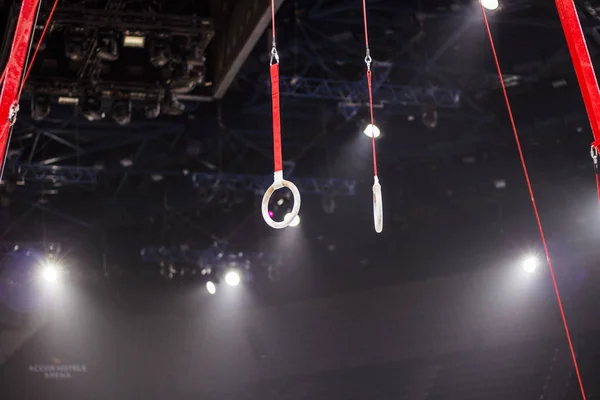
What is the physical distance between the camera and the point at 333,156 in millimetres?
10086

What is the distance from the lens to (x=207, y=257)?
11562mm

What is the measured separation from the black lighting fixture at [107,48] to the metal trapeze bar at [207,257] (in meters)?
5.77

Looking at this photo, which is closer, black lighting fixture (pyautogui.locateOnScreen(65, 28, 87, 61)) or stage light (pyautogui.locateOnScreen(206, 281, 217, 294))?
black lighting fixture (pyautogui.locateOnScreen(65, 28, 87, 61))

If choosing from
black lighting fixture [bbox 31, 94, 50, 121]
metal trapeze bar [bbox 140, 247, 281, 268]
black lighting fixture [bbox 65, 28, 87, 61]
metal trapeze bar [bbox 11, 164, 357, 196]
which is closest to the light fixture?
black lighting fixture [bbox 65, 28, 87, 61]

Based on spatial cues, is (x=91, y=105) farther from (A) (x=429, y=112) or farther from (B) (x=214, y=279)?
(B) (x=214, y=279)

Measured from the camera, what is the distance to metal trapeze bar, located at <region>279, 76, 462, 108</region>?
7.96 metres

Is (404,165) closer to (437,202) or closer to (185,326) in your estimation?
(437,202)

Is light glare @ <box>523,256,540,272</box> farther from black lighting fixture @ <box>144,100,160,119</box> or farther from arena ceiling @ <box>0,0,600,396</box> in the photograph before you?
black lighting fixture @ <box>144,100,160,119</box>

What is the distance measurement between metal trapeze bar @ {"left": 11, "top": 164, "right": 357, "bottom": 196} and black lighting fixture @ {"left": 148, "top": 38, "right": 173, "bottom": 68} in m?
3.92

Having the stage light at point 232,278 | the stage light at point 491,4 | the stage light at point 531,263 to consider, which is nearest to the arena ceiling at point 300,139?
the stage light at point 531,263

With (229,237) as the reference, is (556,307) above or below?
below

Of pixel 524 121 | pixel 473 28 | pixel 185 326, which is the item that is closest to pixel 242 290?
pixel 185 326

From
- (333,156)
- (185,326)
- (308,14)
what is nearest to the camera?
(308,14)

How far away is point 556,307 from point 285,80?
5614 mm
